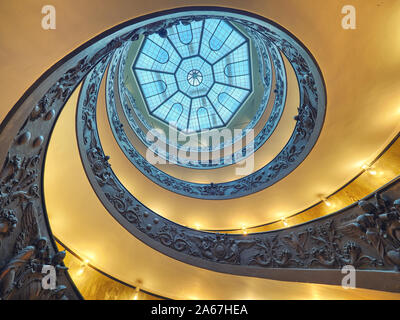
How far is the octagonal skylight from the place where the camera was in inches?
455

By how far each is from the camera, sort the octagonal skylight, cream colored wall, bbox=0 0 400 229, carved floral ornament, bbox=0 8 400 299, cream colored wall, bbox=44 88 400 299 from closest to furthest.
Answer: cream colored wall, bbox=0 0 400 229, carved floral ornament, bbox=0 8 400 299, cream colored wall, bbox=44 88 400 299, the octagonal skylight

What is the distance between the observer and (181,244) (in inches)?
264

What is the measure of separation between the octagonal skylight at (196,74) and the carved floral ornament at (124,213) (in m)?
6.91

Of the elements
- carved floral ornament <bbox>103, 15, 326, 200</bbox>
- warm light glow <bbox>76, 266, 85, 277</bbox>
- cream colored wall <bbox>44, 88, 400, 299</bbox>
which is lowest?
warm light glow <bbox>76, 266, 85, 277</bbox>

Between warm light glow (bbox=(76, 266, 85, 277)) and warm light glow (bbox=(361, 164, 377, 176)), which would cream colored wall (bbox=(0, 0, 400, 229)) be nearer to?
warm light glow (bbox=(361, 164, 377, 176))

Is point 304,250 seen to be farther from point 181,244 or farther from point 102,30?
point 102,30

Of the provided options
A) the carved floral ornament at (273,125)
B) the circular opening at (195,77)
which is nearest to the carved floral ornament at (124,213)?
the carved floral ornament at (273,125)

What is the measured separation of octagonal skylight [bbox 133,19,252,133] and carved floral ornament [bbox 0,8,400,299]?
6.91 meters

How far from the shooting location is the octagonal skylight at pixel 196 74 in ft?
37.9

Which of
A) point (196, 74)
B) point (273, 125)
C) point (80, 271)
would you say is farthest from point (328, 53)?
point (196, 74)

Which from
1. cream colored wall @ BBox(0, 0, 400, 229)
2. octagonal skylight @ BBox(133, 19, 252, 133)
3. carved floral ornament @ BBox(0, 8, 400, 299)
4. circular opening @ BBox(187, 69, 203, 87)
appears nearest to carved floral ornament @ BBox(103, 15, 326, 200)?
carved floral ornament @ BBox(0, 8, 400, 299)

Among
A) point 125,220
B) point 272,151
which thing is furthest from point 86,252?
point 272,151

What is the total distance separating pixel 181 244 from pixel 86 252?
327cm
